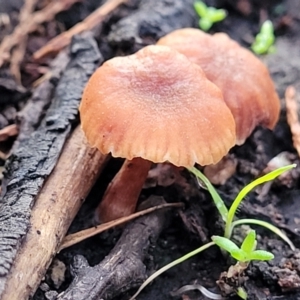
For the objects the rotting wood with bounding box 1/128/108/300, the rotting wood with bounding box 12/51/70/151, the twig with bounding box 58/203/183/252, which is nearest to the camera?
the rotting wood with bounding box 1/128/108/300

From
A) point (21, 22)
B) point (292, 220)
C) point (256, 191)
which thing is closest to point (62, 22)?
point (21, 22)

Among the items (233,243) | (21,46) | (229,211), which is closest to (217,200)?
(229,211)

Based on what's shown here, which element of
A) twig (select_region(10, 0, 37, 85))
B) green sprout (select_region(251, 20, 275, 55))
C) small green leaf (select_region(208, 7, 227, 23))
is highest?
twig (select_region(10, 0, 37, 85))

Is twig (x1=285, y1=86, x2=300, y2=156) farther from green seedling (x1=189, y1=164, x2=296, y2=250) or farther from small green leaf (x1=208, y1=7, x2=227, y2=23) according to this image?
small green leaf (x1=208, y1=7, x2=227, y2=23)

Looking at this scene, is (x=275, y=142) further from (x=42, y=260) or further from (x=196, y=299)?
(x=42, y=260)

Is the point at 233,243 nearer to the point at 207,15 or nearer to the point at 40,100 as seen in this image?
the point at 40,100

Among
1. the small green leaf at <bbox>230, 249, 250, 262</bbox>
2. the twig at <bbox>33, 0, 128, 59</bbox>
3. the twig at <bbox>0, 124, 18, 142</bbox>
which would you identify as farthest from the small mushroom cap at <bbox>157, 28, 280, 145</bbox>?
the twig at <bbox>0, 124, 18, 142</bbox>
